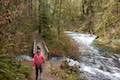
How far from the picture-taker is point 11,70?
45.5 ft

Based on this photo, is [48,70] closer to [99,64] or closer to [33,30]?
[33,30]

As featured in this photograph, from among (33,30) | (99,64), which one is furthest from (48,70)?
(99,64)

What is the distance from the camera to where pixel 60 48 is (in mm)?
23000

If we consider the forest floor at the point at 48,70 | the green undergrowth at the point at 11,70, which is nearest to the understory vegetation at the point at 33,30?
the green undergrowth at the point at 11,70

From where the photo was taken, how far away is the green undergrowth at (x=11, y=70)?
13062 millimetres

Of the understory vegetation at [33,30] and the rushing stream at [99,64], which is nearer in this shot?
the understory vegetation at [33,30]

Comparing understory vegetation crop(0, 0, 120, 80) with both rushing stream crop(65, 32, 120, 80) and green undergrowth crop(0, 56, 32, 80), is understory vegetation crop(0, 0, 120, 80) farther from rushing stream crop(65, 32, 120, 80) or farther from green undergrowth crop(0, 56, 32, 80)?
rushing stream crop(65, 32, 120, 80)

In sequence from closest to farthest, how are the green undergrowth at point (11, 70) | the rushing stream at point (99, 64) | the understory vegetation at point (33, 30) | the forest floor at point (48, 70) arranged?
the green undergrowth at point (11, 70), the understory vegetation at point (33, 30), the forest floor at point (48, 70), the rushing stream at point (99, 64)

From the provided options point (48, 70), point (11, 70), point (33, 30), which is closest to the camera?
point (11, 70)

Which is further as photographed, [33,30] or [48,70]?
[33,30]

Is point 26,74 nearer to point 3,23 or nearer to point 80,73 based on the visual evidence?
point 3,23

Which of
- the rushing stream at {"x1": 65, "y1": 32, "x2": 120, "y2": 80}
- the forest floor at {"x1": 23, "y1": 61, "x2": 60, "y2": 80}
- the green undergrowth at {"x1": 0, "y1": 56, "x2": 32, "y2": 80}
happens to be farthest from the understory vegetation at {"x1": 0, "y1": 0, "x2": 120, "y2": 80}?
the rushing stream at {"x1": 65, "y1": 32, "x2": 120, "y2": 80}

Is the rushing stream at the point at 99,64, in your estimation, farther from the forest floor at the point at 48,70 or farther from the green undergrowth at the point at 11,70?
the green undergrowth at the point at 11,70

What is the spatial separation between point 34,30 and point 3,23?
1059cm
